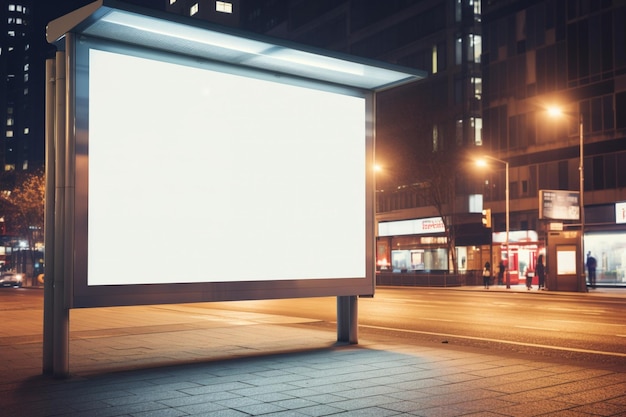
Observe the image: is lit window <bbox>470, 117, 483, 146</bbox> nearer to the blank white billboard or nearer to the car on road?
the car on road

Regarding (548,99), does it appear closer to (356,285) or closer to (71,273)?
(356,285)

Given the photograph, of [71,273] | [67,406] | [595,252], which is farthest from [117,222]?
[595,252]

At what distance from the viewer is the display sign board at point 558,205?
38.5 metres

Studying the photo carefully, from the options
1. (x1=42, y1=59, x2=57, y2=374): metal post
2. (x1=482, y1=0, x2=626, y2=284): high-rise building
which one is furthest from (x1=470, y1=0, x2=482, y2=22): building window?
(x1=42, y1=59, x2=57, y2=374): metal post

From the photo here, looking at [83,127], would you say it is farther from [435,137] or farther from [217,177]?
[435,137]

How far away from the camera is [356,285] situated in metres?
11.7

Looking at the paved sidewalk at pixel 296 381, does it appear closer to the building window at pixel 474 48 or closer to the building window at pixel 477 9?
the building window at pixel 474 48

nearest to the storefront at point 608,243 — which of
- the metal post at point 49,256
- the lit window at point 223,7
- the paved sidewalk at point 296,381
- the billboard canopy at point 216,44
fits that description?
the paved sidewalk at point 296,381

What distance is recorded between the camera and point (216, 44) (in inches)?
389

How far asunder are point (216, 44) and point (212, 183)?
1.90 meters

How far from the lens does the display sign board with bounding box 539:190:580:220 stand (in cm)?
3850

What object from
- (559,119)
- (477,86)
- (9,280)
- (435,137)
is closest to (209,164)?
(559,119)

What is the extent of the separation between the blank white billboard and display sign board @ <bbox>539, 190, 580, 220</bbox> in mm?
28654

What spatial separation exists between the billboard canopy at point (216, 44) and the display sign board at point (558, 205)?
94.1ft
